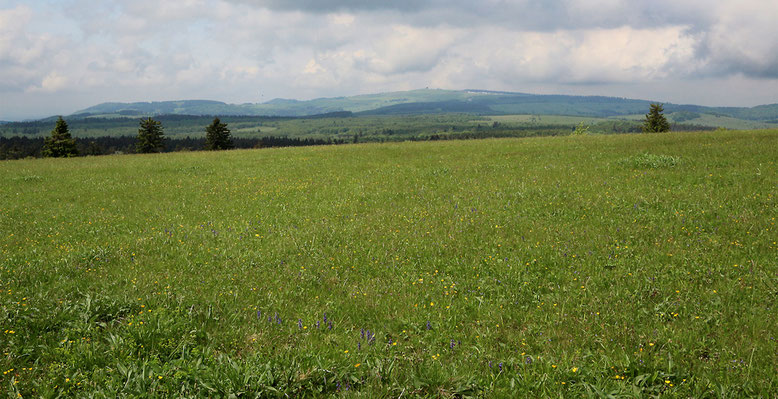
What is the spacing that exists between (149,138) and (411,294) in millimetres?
77955

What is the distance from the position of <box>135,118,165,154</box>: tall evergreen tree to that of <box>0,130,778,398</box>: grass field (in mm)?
62990

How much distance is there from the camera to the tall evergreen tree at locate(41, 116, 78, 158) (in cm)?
6197

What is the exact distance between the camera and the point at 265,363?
16.0 feet

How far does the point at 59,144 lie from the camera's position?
62.4 m

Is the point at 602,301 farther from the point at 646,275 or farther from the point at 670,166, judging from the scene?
the point at 670,166

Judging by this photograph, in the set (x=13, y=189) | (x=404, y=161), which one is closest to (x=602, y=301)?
(x=404, y=161)

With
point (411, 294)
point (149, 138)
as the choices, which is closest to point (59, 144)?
point (149, 138)

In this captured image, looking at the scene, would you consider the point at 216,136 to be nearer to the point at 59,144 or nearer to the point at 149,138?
the point at 149,138

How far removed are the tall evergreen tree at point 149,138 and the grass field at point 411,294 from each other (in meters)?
63.0

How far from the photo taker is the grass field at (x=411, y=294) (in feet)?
15.2

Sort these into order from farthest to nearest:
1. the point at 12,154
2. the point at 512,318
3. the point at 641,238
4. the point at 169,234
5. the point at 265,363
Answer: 1. the point at 12,154
2. the point at 169,234
3. the point at 641,238
4. the point at 512,318
5. the point at 265,363

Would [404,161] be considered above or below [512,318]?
above

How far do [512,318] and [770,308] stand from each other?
3821 mm

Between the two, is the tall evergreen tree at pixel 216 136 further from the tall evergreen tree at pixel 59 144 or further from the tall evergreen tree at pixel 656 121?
the tall evergreen tree at pixel 656 121
